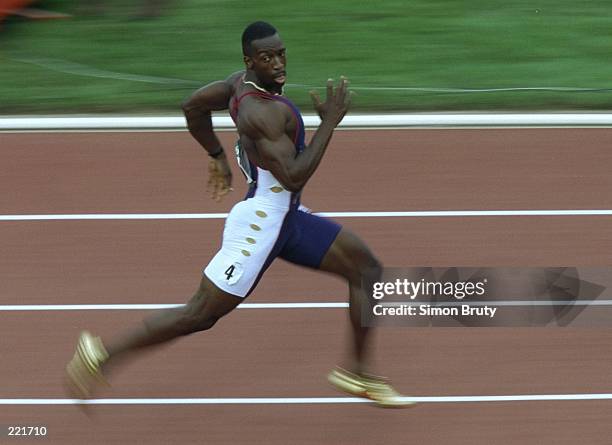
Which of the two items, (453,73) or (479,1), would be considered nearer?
(453,73)

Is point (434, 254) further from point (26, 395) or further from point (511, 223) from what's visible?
point (26, 395)

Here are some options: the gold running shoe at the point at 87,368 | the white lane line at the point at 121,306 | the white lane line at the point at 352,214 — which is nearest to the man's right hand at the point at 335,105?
the gold running shoe at the point at 87,368

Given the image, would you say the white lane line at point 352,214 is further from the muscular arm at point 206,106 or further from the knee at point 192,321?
the knee at point 192,321

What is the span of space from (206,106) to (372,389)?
1472mm

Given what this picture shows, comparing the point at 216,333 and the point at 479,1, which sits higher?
the point at 479,1

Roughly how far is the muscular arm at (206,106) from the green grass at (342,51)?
11.0ft

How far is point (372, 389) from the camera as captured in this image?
17.4ft

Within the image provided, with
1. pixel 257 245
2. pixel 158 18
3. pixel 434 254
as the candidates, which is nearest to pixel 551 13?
pixel 158 18

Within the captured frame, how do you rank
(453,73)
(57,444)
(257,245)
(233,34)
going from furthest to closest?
(233,34) < (453,73) < (57,444) < (257,245)

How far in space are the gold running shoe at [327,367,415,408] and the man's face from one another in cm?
141

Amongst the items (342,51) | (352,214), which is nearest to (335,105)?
(352,214)

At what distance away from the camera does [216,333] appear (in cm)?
633

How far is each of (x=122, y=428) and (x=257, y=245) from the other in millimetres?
1253

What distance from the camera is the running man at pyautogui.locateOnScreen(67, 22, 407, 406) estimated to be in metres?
4.75
